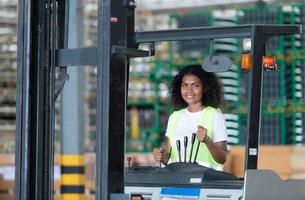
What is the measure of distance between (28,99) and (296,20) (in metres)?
6.63

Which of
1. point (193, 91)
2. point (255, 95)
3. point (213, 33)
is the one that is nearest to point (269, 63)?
point (255, 95)

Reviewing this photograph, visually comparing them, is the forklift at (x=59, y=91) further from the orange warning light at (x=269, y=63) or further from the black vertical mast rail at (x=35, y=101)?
the orange warning light at (x=269, y=63)

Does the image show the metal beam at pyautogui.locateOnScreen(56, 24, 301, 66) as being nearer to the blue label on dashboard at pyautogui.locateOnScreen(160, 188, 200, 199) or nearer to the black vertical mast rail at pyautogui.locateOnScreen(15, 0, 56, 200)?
the blue label on dashboard at pyautogui.locateOnScreen(160, 188, 200, 199)

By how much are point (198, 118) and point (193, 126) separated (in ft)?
0.19

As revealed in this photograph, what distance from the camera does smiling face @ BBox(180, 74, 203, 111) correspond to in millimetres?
4738

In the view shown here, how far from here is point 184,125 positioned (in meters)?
4.75

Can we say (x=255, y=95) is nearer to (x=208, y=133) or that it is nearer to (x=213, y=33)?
(x=208, y=133)

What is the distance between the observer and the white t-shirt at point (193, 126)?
15.2 feet

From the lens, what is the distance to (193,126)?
4719 millimetres

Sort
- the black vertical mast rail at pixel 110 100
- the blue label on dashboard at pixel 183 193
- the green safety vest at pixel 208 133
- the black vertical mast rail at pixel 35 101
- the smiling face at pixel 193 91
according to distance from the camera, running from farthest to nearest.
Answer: the smiling face at pixel 193 91
the green safety vest at pixel 208 133
the blue label on dashboard at pixel 183 193
the black vertical mast rail at pixel 35 101
the black vertical mast rail at pixel 110 100

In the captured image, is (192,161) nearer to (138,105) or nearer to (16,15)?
(16,15)

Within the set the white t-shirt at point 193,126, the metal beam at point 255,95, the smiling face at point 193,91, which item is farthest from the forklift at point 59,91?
the smiling face at point 193,91

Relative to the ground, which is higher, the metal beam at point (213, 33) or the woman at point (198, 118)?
the metal beam at point (213, 33)

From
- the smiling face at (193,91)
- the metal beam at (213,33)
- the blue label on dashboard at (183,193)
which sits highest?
the metal beam at (213,33)
